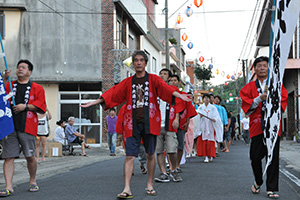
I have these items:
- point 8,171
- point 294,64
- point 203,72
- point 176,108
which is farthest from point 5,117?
point 203,72

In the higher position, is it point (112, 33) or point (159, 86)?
point (112, 33)

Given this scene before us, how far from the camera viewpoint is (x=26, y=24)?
2353 centimetres

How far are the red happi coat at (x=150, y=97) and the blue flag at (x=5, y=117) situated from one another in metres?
1.29

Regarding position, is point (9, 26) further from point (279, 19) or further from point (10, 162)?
point (279, 19)

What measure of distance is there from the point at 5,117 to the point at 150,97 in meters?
1.96

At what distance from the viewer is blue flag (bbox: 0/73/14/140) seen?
6.41 meters

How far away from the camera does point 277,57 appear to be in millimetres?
5863

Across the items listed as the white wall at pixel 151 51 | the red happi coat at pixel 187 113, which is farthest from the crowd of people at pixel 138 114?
the white wall at pixel 151 51

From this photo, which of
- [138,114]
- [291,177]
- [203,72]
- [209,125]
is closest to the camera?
[138,114]

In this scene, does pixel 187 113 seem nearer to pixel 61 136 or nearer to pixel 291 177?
pixel 291 177

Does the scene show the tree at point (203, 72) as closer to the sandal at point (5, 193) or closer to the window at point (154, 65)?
the window at point (154, 65)

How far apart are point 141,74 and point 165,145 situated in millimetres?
2489

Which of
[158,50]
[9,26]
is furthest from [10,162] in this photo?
[158,50]

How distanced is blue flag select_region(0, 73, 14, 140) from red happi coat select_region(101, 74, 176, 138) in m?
1.29
